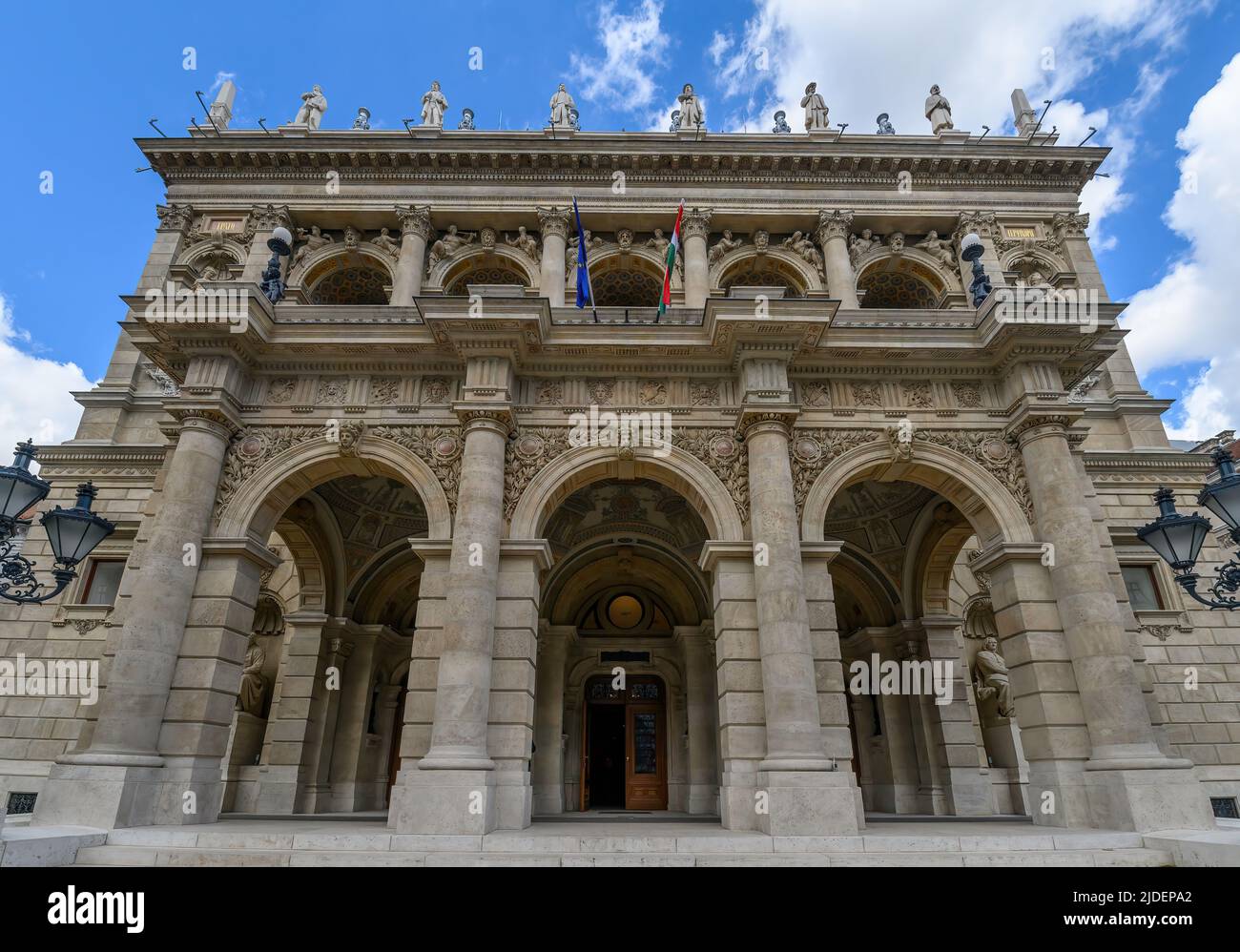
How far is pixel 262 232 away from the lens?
22.0m

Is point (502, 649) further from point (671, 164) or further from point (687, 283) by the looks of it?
point (671, 164)

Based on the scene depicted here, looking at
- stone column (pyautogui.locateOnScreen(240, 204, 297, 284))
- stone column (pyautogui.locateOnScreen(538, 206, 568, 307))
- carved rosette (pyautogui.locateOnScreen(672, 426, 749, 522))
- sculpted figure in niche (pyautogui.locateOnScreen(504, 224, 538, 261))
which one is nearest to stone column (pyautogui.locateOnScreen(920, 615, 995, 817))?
carved rosette (pyautogui.locateOnScreen(672, 426, 749, 522))

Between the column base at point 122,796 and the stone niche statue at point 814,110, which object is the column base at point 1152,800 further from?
the stone niche statue at point 814,110

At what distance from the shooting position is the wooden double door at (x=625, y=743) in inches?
769

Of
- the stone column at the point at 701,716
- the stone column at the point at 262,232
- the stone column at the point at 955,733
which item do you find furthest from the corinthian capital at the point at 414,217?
the stone column at the point at 955,733

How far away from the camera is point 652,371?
45.4 feet

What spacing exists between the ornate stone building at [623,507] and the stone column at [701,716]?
95mm

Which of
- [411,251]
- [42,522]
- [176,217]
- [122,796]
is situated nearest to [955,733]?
[122,796]

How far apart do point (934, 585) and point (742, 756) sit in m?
8.61

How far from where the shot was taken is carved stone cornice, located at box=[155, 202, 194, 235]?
22438 millimetres

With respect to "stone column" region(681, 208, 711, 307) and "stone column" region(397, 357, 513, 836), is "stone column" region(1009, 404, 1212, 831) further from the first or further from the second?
"stone column" region(681, 208, 711, 307)

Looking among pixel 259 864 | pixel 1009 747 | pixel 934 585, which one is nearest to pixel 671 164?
pixel 934 585

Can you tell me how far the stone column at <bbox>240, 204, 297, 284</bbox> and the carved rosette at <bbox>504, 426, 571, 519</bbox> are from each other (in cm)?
1334
